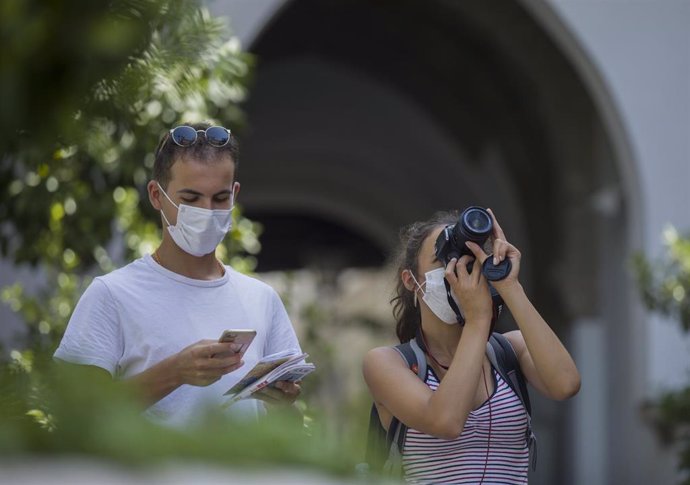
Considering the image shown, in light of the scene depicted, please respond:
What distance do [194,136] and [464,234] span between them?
2.59ft

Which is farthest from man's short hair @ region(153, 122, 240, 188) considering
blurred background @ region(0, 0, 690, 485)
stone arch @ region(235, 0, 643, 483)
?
stone arch @ region(235, 0, 643, 483)

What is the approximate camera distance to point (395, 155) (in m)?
18.2

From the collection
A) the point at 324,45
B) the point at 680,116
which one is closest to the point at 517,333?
the point at 680,116

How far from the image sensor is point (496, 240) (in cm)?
330

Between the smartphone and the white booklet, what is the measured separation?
0.06m

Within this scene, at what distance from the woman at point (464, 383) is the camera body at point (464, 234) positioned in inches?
0.9

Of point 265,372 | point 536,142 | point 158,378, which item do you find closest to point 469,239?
point 265,372

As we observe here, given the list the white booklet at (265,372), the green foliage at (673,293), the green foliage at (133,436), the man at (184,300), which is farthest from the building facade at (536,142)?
the green foliage at (133,436)

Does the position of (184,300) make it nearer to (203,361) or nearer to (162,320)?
(162,320)

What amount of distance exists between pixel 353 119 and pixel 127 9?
1559 centimetres

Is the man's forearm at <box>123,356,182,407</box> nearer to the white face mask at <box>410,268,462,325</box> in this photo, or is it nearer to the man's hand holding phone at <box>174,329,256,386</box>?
the man's hand holding phone at <box>174,329,256,386</box>

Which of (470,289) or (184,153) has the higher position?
(184,153)

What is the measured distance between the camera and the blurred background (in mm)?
2791

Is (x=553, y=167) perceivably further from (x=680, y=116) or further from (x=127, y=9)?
(x=127, y=9)
